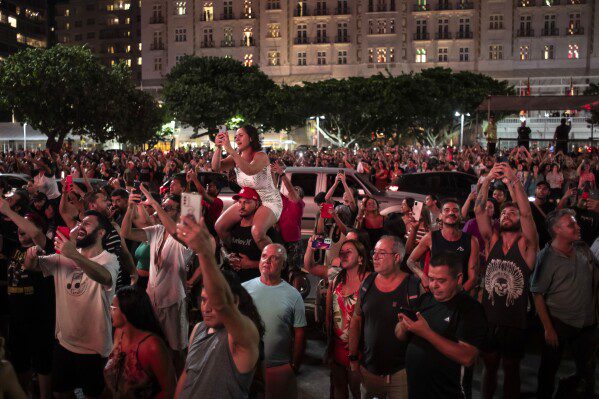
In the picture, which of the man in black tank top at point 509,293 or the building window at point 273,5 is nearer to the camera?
the man in black tank top at point 509,293

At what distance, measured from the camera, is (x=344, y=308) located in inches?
197

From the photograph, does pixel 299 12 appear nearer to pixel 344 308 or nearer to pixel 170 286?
pixel 170 286

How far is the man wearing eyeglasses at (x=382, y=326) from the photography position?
176 inches

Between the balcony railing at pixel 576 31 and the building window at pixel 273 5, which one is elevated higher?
the building window at pixel 273 5

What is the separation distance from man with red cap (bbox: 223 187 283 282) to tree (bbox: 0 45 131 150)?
35056 mm

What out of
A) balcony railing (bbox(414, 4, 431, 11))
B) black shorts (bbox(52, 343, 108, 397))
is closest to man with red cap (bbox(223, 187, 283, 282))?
black shorts (bbox(52, 343, 108, 397))

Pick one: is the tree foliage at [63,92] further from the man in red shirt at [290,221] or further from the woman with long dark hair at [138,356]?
the woman with long dark hair at [138,356]

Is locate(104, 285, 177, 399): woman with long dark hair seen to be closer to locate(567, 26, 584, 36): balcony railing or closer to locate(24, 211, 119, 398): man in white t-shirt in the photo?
locate(24, 211, 119, 398): man in white t-shirt

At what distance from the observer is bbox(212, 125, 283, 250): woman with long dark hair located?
261 inches

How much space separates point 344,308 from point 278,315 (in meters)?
0.53

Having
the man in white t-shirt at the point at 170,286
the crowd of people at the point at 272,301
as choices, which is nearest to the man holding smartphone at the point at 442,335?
the crowd of people at the point at 272,301

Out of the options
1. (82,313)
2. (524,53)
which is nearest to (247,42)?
(524,53)

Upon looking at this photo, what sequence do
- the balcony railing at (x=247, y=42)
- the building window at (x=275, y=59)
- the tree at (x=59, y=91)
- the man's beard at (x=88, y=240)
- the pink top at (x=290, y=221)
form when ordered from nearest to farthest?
the man's beard at (x=88, y=240) < the pink top at (x=290, y=221) < the tree at (x=59, y=91) < the building window at (x=275, y=59) < the balcony railing at (x=247, y=42)

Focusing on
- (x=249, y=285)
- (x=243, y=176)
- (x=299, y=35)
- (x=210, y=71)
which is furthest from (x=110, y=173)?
(x=299, y=35)
